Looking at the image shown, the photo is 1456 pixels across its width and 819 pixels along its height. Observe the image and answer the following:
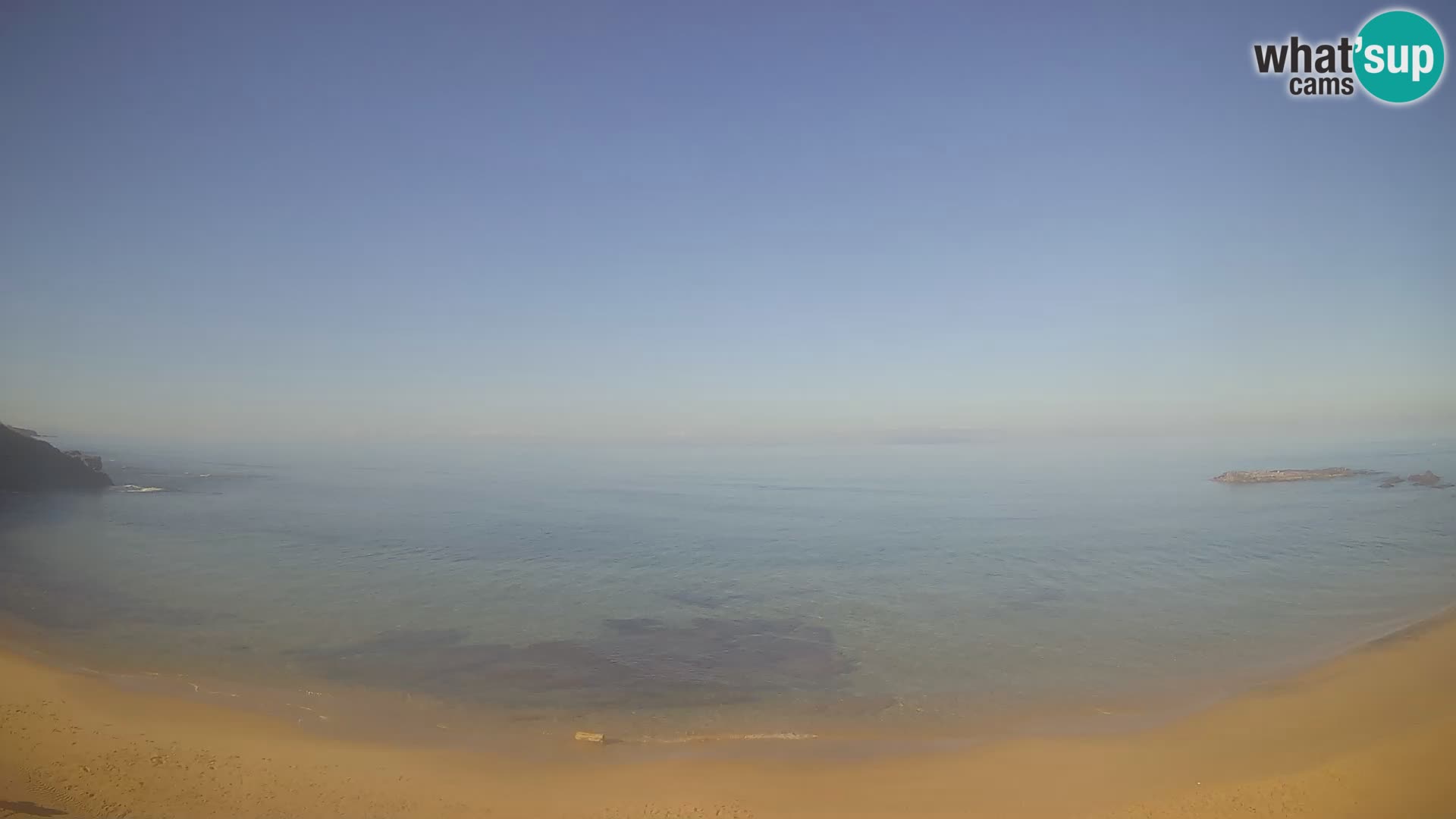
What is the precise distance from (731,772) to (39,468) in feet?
222

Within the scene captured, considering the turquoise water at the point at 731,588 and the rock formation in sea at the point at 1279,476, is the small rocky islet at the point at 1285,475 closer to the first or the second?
the rock formation in sea at the point at 1279,476

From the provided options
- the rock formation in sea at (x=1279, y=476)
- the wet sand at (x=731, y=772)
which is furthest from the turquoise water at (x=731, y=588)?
the rock formation in sea at (x=1279, y=476)

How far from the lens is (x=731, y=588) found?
25.2 m

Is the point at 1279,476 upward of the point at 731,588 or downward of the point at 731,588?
upward

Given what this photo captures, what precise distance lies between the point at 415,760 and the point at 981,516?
38.9 meters

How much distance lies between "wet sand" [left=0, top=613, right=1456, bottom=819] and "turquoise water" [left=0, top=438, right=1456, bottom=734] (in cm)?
243

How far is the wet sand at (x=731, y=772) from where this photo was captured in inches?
413

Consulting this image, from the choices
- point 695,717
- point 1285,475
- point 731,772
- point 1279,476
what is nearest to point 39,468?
point 695,717

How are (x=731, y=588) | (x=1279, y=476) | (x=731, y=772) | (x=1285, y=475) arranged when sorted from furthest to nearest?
(x=1285, y=475), (x=1279, y=476), (x=731, y=588), (x=731, y=772)

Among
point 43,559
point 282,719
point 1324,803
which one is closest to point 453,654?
point 282,719

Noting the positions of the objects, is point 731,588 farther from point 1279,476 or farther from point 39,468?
point 1279,476

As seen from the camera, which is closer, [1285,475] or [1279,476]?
[1279,476]

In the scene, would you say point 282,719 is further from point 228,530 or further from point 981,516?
point 981,516

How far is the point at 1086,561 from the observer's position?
29.0m
